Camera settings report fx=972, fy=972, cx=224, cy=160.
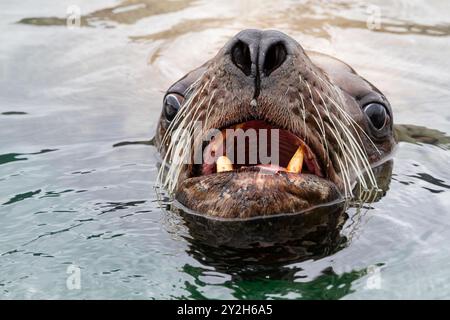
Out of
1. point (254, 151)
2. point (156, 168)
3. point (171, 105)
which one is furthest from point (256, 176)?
point (156, 168)

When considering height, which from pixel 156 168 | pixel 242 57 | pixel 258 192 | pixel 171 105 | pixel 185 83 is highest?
pixel 242 57

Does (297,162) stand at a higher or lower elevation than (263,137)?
lower

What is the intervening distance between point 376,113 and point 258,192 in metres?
1.40

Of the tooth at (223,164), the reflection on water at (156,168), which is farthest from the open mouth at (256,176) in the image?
the reflection on water at (156,168)

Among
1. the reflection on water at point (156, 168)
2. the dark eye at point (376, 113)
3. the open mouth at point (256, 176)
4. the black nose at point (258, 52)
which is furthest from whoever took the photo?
the dark eye at point (376, 113)

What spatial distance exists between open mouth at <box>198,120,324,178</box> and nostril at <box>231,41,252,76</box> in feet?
1.07

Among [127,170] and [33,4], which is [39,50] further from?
[127,170]

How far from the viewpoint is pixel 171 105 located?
6207 mm

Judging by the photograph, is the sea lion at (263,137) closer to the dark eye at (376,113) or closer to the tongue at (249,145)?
the tongue at (249,145)

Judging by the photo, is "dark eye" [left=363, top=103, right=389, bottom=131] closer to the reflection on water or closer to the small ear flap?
the reflection on water

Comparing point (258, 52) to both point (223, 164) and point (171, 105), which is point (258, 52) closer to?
→ point (223, 164)

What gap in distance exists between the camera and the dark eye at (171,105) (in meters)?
6.17

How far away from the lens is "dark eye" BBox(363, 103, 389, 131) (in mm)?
6090

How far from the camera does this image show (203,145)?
17.7 feet
